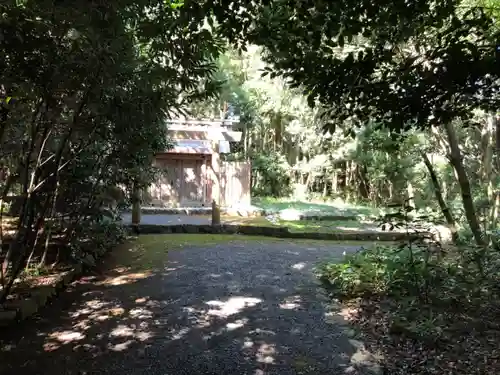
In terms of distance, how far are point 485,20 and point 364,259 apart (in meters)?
4.33

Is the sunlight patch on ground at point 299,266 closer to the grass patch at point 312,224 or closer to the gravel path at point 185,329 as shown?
the gravel path at point 185,329

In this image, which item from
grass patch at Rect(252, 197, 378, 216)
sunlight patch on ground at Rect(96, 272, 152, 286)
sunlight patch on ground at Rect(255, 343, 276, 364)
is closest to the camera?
sunlight patch on ground at Rect(255, 343, 276, 364)

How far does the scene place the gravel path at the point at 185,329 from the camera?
361cm

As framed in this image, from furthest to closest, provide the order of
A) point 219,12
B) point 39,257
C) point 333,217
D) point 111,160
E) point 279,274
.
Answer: point 333,217, point 279,274, point 39,257, point 111,160, point 219,12

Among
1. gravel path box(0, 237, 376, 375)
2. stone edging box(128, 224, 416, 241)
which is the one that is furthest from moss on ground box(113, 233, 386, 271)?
gravel path box(0, 237, 376, 375)

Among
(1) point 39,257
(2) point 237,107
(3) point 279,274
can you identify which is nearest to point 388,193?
(2) point 237,107

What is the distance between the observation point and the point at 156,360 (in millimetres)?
3670

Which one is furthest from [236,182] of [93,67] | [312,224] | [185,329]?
[93,67]

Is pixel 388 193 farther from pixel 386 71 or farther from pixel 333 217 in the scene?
pixel 386 71

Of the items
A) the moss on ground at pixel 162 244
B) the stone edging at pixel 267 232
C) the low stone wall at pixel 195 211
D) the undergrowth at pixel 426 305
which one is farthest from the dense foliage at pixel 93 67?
the low stone wall at pixel 195 211

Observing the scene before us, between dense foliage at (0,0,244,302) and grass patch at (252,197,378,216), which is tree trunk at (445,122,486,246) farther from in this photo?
grass patch at (252,197,378,216)

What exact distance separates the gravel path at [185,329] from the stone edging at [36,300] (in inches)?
4.1

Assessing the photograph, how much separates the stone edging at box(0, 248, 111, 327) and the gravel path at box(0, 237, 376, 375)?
105 mm

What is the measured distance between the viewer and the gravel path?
3.61 metres
